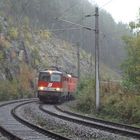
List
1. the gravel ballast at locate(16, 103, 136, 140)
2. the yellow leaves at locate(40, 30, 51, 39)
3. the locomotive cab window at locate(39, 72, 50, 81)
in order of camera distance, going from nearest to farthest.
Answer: the gravel ballast at locate(16, 103, 136, 140), the locomotive cab window at locate(39, 72, 50, 81), the yellow leaves at locate(40, 30, 51, 39)

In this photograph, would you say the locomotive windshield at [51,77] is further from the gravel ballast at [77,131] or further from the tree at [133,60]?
the gravel ballast at [77,131]

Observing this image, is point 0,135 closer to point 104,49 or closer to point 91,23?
point 91,23

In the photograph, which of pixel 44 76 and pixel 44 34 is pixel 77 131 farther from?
pixel 44 34

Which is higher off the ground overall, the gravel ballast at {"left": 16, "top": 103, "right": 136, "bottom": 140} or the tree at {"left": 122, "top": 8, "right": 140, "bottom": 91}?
the tree at {"left": 122, "top": 8, "right": 140, "bottom": 91}

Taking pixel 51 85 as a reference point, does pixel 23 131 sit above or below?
below

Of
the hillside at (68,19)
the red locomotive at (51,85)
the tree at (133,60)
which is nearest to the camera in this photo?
the tree at (133,60)

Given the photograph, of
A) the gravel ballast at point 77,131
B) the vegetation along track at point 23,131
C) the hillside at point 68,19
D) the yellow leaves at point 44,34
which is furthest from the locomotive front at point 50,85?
the yellow leaves at point 44,34

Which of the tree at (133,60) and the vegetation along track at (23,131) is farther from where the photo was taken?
the tree at (133,60)

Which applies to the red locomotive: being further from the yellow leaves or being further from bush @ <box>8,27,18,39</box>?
the yellow leaves

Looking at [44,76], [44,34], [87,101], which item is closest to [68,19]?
[44,34]

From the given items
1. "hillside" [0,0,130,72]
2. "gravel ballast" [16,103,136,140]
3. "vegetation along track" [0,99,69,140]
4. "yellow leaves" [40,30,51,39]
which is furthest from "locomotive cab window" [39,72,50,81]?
"yellow leaves" [40,30,51,39]

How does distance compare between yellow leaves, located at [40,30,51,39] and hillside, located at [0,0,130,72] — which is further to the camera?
hillside, located at [0,0,130,72]

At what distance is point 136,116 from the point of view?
86.7ft

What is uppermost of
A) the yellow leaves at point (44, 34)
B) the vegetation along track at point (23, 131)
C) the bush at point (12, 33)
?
the yellow leaves at point (44, 34)
